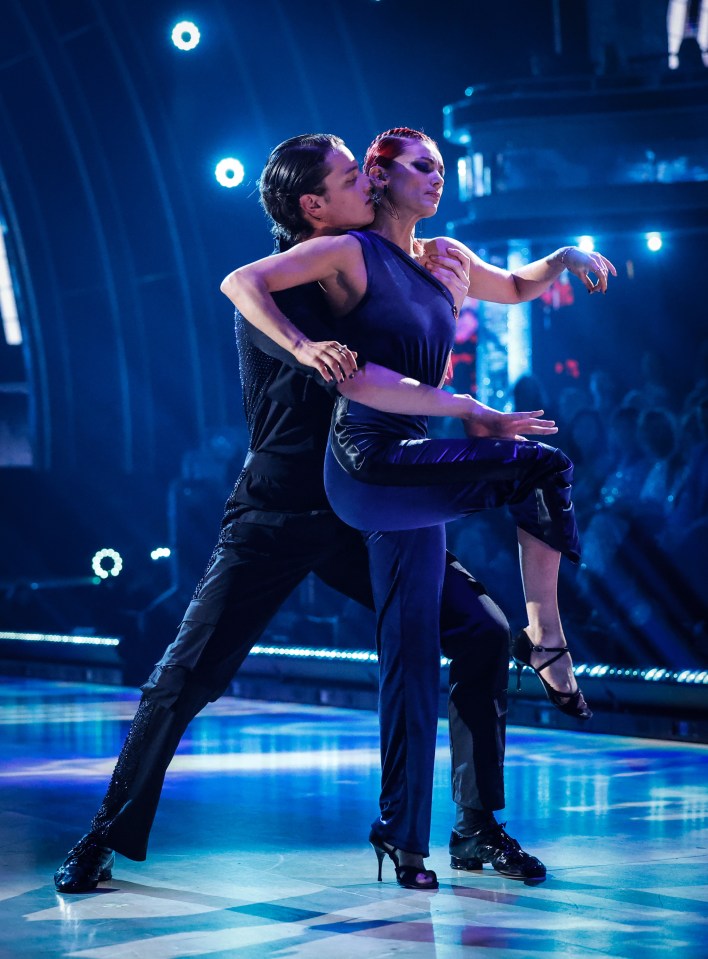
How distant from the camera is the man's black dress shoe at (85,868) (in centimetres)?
295

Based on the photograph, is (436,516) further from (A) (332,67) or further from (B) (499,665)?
(A) (332,67)

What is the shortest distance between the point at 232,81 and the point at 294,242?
842 cm

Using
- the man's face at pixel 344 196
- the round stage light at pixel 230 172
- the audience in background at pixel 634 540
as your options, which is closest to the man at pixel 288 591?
the man's face at pixel 344 196

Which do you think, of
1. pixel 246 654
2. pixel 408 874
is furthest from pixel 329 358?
pixel 408 874

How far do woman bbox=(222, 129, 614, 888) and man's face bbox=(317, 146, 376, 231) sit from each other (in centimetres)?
3

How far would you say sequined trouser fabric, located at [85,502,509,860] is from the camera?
3.01 meters

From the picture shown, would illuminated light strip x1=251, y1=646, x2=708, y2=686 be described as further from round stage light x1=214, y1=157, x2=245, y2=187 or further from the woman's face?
round stage light x1=214, y1=157, x2=245, y2=187

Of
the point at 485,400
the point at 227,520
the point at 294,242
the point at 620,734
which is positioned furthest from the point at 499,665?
the point at 485,400

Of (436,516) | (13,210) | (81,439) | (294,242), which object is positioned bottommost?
(436,516)

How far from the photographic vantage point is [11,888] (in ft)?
9.77

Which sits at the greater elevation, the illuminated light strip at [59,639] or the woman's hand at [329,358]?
the woman's hand at [329,358]

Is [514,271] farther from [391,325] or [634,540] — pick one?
[634,540]

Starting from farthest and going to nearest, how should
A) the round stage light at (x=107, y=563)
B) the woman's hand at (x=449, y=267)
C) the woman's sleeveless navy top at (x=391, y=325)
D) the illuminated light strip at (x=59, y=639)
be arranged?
the round stage light at (x=107, y=563) → the illuminated light strip at (x=59, y=639) → the woman's hand at (x=449, y=267) → the woman's sleeveless navy top at (x=391, y=325)

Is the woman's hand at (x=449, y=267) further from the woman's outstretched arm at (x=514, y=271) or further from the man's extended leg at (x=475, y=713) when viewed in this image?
the man's extended leg at (x=475, y=713)
